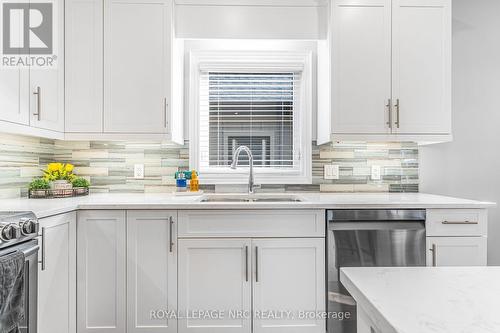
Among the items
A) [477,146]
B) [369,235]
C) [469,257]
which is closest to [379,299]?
[369,235]

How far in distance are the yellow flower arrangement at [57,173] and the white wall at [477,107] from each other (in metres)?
2.89

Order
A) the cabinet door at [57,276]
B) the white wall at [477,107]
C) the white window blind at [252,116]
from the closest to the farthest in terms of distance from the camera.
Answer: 1. the cabinet door at [57,276]
2. the white wall at [477,107]
3. the white window blind at [252,116]

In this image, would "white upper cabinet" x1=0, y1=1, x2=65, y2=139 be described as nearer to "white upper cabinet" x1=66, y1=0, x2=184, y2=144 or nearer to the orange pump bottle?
"white upper cabinet" x1=66, y1=0, x2=184, y2=144

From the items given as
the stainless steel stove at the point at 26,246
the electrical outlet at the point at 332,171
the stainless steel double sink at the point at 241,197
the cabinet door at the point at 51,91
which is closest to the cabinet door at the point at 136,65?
the cabinet door at the point at 51,91

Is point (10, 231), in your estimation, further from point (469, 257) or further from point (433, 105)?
point (433, 105)

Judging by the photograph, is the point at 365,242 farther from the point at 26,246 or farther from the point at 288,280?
the point at 26,246

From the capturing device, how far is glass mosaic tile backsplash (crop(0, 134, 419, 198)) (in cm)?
264

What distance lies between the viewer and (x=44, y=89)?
2.07m

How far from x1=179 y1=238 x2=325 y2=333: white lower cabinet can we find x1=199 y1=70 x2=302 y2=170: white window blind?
35.9 inches

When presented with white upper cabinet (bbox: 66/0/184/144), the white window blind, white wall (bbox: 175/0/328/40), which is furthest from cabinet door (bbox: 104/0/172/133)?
the white window blind

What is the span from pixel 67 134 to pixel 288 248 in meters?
1.67

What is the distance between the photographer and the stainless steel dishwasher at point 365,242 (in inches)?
78.7

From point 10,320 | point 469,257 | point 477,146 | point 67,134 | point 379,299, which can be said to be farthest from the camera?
point 477,146

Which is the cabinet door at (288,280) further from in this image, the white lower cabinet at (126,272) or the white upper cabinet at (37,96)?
the white upper cabinet at (37,96)
